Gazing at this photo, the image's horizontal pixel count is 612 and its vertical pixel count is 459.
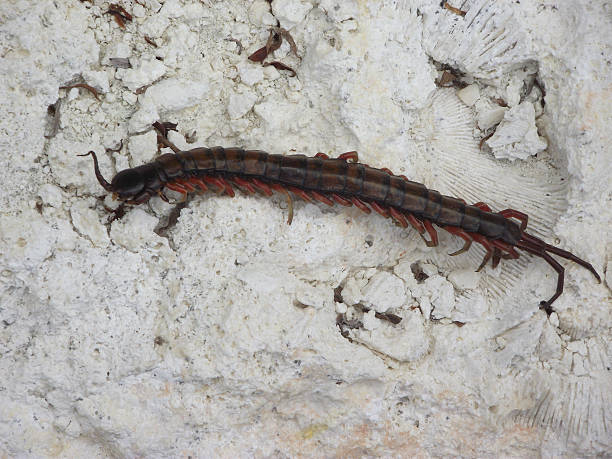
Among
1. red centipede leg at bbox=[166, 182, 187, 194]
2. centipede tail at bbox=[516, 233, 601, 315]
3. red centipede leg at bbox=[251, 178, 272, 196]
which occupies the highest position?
centipede tail at bbox=[516, 233, 601, 315]

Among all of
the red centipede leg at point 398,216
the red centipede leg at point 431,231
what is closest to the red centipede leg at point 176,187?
the red centipede leg at point 398,216

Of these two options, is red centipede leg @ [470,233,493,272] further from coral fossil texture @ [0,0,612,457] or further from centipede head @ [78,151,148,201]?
centipede head @ [78,151,148,201]

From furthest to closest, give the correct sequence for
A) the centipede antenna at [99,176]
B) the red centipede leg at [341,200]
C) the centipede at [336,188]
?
the red centipede leg at [341,200] → the centipede at [336,188] → the centipede antenna at [99,176]

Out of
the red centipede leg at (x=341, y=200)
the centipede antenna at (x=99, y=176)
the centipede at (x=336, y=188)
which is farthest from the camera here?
the red centipede leg at (x=341, y=200)

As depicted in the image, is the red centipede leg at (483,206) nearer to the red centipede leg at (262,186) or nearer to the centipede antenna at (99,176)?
the red centipede leg at (262,186)

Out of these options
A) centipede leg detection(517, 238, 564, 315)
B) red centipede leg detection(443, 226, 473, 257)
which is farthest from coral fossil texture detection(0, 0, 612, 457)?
red centipede leg detection(443, 226, 473, 257)

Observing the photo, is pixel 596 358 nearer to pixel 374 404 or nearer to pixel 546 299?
pixel 546 299

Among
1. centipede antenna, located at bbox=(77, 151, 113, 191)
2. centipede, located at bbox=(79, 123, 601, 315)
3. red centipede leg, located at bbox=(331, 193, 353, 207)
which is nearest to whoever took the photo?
centipede antenna, located at bbox=(77, 151, 113, 191)

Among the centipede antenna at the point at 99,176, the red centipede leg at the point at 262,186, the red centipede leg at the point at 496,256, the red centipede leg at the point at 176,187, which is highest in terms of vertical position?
the red centipede leg at the point at 496,256
